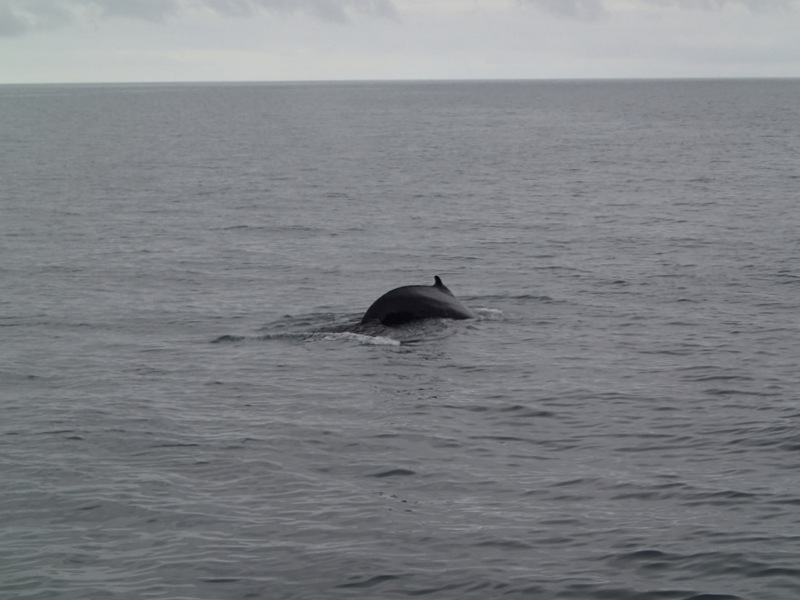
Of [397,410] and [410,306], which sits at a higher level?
[410,306]

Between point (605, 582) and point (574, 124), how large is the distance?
405 ft

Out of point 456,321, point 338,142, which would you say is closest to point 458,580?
point 456,321

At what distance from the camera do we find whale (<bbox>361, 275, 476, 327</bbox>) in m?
21.4

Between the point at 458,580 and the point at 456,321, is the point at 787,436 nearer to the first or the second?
the point at 458,580

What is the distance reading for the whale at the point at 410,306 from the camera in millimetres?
21391

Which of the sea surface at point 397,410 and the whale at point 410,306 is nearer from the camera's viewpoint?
the sea surface at point 397,410

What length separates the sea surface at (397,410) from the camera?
1102 centimetres

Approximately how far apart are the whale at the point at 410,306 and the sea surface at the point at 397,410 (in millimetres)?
325

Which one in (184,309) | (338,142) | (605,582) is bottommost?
(605,582)

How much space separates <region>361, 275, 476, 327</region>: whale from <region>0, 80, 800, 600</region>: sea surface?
1.07 ft

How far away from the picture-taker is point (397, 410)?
16.5 metres

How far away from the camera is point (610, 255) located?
33.5 metres

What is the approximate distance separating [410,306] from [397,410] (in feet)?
16.9

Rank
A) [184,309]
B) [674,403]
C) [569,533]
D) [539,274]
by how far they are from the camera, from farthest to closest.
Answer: [539,274], [184,309], [674,403], [569,533]
